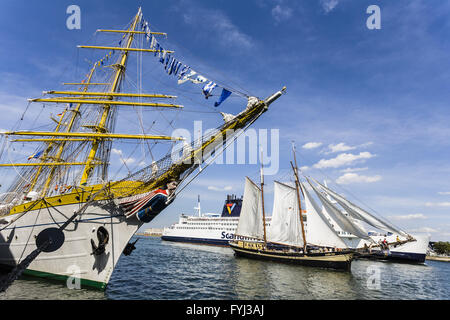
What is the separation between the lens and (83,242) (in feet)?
37.1

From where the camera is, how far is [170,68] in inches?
562

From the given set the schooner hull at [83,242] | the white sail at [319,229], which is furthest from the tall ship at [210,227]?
the schooner hull at [83,242]

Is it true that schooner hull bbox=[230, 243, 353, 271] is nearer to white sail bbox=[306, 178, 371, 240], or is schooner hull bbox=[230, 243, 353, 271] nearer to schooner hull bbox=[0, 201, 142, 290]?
white sail bbox=[306, 178, 371, 240]

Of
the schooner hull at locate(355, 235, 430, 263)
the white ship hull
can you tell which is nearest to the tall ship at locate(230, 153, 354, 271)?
the schooner hull at locate(355, 235, 430, 263)

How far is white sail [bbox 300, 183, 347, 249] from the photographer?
26.5m

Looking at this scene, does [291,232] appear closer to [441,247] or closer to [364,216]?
[364,216]

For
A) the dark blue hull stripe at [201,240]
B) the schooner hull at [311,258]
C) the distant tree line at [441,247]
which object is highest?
the schooner hull at [311,258]

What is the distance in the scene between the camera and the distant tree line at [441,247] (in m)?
65.8

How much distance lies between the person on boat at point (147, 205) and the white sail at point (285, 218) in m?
23.3

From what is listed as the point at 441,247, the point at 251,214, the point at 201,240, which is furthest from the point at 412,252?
the point at 201,240

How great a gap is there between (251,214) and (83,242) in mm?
27715

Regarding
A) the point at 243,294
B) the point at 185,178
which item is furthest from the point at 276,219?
the point at 185,178

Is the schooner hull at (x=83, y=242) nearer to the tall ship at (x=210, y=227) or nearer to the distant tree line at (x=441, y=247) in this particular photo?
the tall ship at (x=210, y=227)
